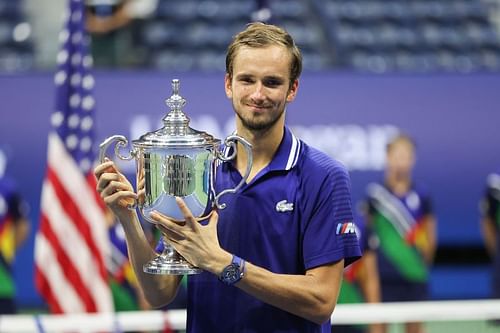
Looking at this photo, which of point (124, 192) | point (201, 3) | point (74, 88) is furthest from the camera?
point (201, 3)

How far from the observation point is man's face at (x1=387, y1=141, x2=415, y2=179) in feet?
26.2

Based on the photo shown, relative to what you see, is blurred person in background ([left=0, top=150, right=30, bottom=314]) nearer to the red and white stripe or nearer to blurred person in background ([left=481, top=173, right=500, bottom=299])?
the red and white stripe

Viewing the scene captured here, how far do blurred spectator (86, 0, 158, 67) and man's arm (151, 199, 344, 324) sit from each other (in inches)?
246

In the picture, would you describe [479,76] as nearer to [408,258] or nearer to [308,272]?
[408,258]

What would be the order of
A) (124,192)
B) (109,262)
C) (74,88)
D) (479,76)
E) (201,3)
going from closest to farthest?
(124,192)
(74,88)
(109,262)
(479,76)
(201,3)

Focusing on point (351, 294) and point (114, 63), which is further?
point (114, 63)

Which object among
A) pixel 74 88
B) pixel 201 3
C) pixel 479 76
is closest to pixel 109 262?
pixel 74 88

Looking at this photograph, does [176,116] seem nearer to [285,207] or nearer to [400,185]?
[285,207]

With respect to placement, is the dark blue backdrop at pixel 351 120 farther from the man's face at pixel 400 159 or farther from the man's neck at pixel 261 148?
the man's neck at pixel 261 148

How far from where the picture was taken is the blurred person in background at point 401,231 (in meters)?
7.97

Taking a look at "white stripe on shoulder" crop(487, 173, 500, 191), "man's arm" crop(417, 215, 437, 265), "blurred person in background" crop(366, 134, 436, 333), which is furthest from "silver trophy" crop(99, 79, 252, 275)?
"white stripe on shoulder" crop(487, 173, 500, 191)

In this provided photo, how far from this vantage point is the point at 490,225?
827cm

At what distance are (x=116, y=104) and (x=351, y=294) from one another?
232 centimetres

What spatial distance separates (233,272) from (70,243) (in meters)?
3.42
